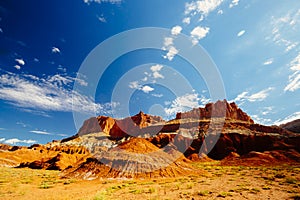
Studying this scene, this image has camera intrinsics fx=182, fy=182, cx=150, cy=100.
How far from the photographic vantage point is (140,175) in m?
27.2

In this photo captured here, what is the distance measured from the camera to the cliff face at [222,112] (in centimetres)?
11888

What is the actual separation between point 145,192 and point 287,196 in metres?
11.4

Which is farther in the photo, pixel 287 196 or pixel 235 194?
pixel 235 194

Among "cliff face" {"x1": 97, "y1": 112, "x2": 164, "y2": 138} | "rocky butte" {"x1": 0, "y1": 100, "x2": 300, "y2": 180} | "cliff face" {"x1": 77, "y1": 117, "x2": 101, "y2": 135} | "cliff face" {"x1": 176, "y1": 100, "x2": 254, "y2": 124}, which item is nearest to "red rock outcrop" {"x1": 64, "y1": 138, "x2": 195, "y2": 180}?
"rocky butte" {"x1": 0, "y1": 100, "x2": 300, "y2": 180}

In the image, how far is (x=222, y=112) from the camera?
118 meters

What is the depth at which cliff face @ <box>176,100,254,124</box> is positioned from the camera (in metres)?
119

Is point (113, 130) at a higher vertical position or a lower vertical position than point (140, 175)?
higher

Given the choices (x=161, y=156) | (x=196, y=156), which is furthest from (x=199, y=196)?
(x=196, y=156)

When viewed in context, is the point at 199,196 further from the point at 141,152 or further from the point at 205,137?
the point at 205,137

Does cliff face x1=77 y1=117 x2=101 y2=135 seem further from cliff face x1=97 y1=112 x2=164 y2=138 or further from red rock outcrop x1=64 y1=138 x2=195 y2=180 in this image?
red rock outcrop x1=64 y1=138 x2=195 y2=180

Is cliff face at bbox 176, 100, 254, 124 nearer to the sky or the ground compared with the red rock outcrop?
nearer to the sky

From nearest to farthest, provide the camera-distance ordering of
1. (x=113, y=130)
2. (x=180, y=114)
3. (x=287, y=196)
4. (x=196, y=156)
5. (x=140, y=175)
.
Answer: (x=287, y=196) → (x=140, y=175) → (x=196, y=156) → (x=180, y=114) → (x=113, y=130)

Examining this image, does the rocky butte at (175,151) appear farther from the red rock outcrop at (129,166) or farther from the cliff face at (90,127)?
the cliff face at (90,127)

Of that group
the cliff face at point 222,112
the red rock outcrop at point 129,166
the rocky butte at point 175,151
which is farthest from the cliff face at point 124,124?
the red rock outcrop at point 129,166
